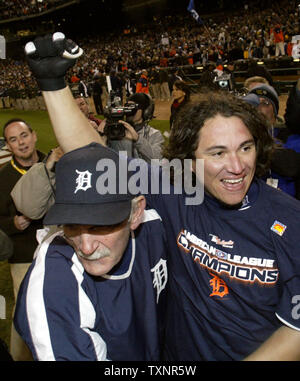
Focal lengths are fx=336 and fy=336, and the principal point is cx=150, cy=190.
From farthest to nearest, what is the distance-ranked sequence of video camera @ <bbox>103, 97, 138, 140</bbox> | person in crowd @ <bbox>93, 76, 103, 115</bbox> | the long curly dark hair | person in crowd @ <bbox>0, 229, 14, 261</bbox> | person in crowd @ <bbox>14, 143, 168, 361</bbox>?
person in crowd @ <bbox>93, 76, 103, 115</bbox>, video camera @ <bbox>103, 97, 138, 140</bbox>, person in crowd @ <bbox>0, 229, 14, 261</bbox>, the long curly dark hair, person in crowd @ <bbox>14, 143, 168, 361</bbox>

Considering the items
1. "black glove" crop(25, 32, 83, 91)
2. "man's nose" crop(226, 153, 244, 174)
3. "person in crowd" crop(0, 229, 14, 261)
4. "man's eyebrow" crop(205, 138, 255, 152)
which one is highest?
"black glove" crop(25, 32, 83, 91)

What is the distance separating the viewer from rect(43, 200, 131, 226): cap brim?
1151mm

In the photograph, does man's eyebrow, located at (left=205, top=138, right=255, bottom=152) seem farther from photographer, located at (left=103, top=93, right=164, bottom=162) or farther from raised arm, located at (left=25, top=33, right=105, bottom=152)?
photographer, located at (left=103, top=93, right=164, bottom=162)

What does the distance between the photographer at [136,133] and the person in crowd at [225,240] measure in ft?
3.81

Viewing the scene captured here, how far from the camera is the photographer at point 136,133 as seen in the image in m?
2.85

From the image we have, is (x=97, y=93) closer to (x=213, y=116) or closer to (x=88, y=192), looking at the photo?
(x=213, y=116)

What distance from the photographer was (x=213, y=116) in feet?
5.14

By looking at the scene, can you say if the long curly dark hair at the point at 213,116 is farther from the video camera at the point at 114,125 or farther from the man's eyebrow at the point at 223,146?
the video camera at the point at 114,125

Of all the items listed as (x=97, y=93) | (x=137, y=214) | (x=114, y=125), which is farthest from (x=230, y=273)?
(x=97, y=93)

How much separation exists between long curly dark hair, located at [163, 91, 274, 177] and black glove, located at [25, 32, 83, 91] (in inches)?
23.9

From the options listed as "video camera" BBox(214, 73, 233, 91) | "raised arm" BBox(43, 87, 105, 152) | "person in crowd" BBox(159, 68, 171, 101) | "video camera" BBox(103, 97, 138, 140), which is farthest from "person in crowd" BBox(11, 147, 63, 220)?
"person in crowd" BBox(159, 68, 171, 101)

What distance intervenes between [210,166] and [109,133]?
149cm

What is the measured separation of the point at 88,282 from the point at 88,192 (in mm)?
321
